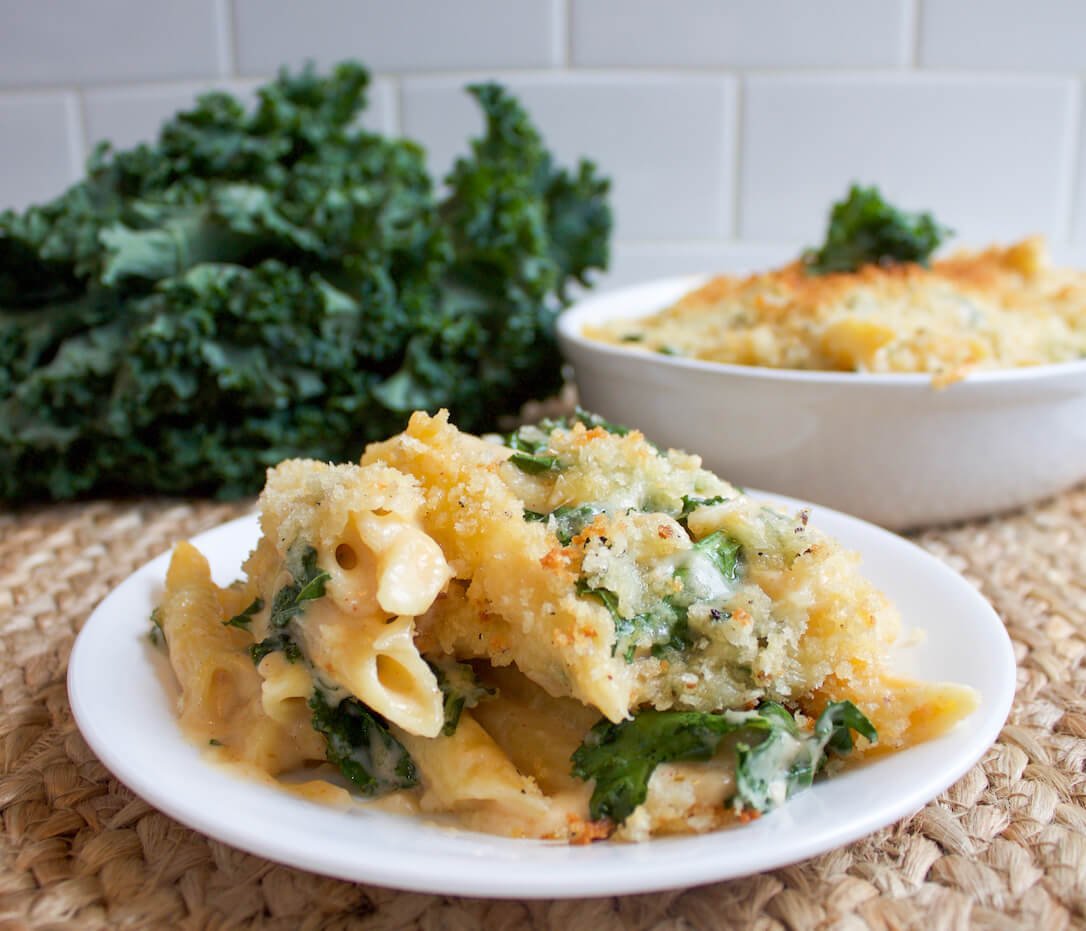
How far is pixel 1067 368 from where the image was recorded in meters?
1.86

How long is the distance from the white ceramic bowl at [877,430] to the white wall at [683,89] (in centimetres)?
150

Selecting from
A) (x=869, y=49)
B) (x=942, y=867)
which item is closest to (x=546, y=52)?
(x=869, y=49)

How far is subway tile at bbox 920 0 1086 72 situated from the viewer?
10.5ft

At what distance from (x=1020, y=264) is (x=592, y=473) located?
154cm

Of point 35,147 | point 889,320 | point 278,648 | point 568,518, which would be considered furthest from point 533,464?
point 35,147

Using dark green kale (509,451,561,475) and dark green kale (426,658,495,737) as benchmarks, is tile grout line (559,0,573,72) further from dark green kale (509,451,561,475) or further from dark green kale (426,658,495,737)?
dark green kale (426,658,495,737)

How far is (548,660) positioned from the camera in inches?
43.1

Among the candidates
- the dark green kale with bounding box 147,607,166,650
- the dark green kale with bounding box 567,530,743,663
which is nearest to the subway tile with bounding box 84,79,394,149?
the dark green kale with bounding box 147,607,166,650

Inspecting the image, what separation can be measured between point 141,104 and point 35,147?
1.13 ft

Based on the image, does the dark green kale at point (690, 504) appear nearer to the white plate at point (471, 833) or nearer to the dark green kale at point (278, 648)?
the white plate at point (471, 833)

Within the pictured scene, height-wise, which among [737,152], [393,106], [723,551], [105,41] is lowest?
[723,551]

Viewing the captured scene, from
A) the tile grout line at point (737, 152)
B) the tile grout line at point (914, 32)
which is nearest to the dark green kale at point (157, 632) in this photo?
the tile grout line at point (737, 152)

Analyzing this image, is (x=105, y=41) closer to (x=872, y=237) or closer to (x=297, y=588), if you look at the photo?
(x=872, y=237)

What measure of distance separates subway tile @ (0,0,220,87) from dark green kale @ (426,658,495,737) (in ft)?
8.39
